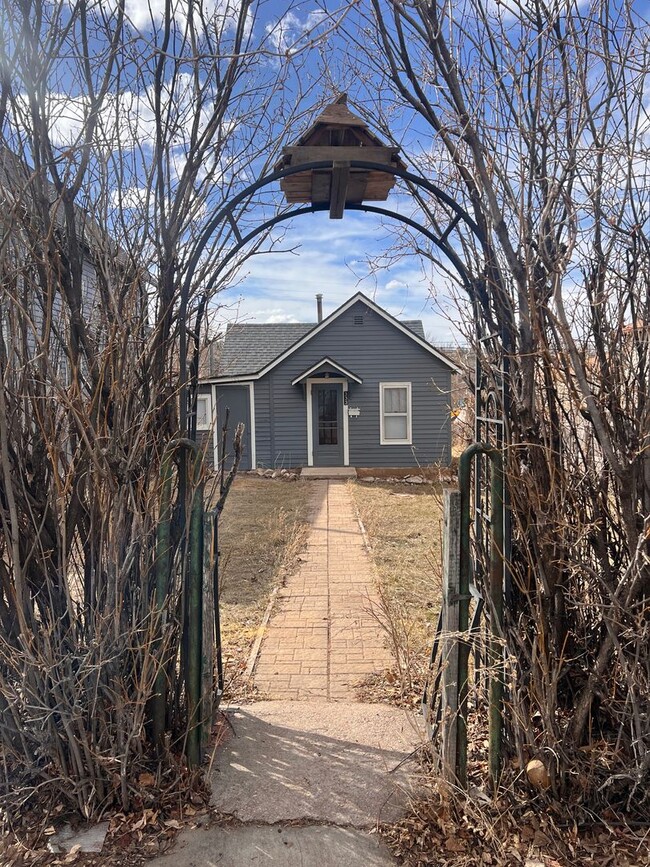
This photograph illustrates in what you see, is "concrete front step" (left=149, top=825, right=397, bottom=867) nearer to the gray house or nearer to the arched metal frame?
the arched metal frame

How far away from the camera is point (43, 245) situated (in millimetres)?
2402

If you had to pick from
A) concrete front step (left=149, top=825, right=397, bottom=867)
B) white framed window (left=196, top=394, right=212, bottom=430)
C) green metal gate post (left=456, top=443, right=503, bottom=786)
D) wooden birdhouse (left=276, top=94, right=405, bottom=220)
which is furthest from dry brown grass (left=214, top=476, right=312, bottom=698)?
white framed window (left=196, top=394, right=212, bottom=430)

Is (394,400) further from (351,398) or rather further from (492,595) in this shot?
(492,595)

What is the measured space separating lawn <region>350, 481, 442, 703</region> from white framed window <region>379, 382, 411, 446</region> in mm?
1965

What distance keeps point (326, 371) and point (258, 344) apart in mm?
3379

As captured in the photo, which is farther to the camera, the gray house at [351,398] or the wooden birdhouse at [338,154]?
the gray house at [351,398]

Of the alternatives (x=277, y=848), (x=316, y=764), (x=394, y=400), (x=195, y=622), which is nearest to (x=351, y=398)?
(x=394, y=400)

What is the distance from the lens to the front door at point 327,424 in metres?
15.7

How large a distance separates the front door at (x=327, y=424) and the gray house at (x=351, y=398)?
28 mm

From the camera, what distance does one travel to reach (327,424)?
1588 centimetres

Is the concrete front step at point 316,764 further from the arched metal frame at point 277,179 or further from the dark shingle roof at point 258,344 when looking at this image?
the dark shingle roof at point 258,344

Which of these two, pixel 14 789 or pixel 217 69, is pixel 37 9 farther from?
pixel 14 789

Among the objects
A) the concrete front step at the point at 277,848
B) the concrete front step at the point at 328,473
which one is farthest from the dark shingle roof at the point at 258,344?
the concrete front step at the point at 277,848

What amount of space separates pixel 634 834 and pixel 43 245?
11.5ft
